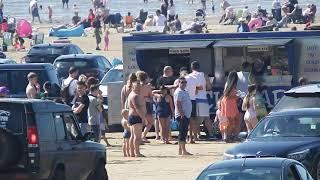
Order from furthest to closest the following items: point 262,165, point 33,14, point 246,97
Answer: point 33,14
point 246,97
point 262,165

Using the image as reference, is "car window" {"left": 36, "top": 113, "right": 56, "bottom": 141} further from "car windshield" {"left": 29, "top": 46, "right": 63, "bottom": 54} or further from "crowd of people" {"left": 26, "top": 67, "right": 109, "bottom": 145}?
"car windshield" {"left": 29, "top": 46, "right": 63, "bottom": 54}

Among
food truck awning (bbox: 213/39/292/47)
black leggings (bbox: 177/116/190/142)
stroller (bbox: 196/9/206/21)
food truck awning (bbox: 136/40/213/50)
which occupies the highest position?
food truck awning (bbox: 213/39/292/47)

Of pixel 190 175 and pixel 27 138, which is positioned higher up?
pixel 27 138

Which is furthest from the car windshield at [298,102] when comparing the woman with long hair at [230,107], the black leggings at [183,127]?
the woman with long hair at [230,107]

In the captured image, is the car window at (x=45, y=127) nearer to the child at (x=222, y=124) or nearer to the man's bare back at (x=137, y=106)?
the man's bare back at (x=137, y=106)

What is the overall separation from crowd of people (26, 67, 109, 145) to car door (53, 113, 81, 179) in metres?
4.36

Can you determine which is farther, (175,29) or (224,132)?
(175,29)

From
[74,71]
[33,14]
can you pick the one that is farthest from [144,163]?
[33,14]

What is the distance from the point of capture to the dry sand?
2145cm

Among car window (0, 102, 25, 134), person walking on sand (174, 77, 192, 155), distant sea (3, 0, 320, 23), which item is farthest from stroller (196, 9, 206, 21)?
car window (0, 102, 25, 134)

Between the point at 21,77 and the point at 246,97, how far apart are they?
5.88 metres

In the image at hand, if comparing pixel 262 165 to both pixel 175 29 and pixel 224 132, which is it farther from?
pixel 175 29

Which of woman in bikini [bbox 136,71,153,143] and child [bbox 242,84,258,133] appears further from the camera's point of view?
child [bbox 242,84,258,133]

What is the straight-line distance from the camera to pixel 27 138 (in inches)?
661
